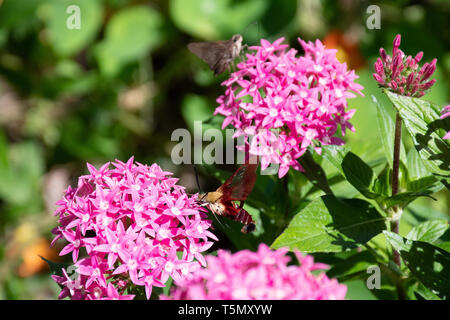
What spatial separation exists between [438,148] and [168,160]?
2.59 m

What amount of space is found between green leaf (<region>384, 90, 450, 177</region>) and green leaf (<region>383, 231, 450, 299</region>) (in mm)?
201

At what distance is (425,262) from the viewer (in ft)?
4.44

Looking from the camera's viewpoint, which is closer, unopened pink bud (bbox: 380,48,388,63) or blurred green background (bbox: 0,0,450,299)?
unopened pink bud (bbox: 380,48,388,63)

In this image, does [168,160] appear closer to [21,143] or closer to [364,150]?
[21,143]

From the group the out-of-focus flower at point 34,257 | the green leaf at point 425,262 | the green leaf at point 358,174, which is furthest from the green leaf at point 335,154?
the out-of-focus flower at point 34,257

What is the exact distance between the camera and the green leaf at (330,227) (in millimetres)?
1388

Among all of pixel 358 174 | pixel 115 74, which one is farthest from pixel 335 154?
pixel 115 74

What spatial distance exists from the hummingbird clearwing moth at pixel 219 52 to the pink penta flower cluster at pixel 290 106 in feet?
0.66

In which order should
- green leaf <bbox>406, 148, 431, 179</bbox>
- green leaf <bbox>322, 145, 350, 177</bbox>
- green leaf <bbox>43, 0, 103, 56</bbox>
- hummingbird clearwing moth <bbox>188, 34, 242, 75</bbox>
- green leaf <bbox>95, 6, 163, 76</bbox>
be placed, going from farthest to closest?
green leaf <bbox>95, 6, 163, 76</bbox> → green leaf <bbox>43, 0, 103, 56</bbox> → hummingbird clearwing moth <bbox>188, 34, 242, 75</bbox> → green leaf <bbox>406, 148, 431, 179</bbox> → green leaf <bbox>322, 145, 350, 177</bbox>

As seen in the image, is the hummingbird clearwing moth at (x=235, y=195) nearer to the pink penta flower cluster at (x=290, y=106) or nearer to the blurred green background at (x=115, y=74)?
the pink penta flower cluster at (x=290, y=106)

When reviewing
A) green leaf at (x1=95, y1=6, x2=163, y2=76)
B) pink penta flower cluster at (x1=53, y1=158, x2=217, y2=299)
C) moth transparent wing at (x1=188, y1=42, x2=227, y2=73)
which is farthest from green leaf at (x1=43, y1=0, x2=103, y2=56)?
pink penta flower cluster at (x1=53, y1=158, x2=217, y2=299)

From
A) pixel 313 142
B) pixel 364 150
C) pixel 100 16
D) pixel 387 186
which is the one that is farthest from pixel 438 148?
pixel 100 16

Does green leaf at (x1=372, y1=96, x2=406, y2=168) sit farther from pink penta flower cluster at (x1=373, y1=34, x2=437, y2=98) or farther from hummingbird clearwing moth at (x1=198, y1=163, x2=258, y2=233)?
hummingbird clearwing moth at (x1=198, y1=163, x2=258, y2=233)

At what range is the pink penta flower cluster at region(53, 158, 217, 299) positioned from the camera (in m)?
1.26
